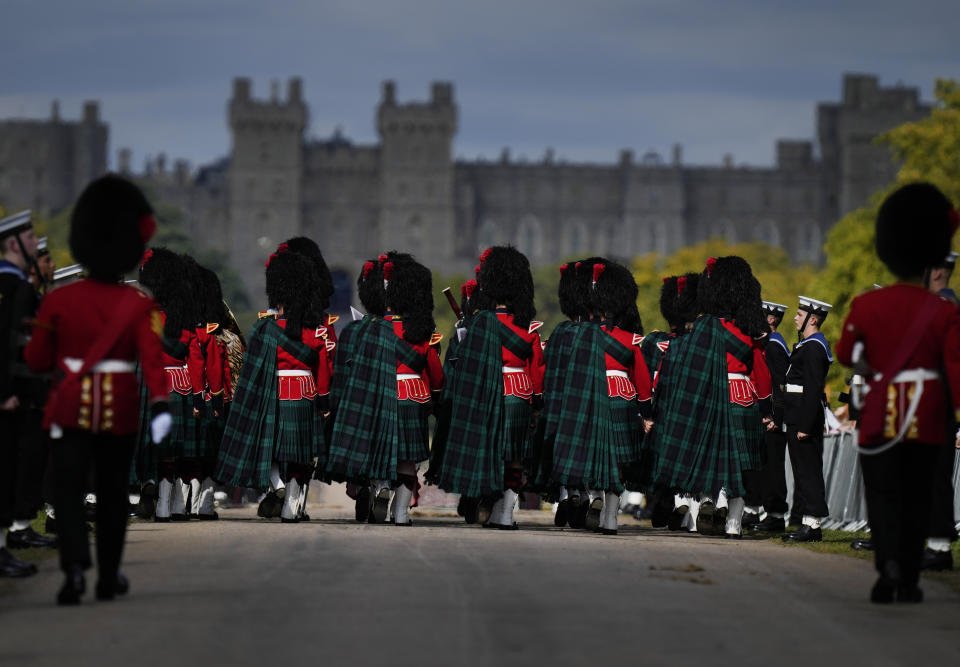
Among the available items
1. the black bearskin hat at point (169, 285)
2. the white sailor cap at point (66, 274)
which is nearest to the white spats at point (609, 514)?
the black bearskin hat at point (169, 285)

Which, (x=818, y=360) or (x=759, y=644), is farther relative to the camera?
(x=818, y=360)

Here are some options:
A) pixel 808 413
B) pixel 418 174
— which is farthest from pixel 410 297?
pixel 418 174

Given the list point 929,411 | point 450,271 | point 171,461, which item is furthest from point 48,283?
point 450,271

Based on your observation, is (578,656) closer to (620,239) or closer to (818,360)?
(818,360)

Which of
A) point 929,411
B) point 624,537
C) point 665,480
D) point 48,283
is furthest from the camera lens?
point 665,480

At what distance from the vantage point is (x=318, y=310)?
14.5 metres

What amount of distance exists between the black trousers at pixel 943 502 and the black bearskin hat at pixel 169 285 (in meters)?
6.08

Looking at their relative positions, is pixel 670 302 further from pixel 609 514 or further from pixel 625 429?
pixel 609 514

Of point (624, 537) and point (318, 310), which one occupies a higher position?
point (318, 310)

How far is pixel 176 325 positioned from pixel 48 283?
12.8 feet

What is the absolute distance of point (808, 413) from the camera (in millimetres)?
14125

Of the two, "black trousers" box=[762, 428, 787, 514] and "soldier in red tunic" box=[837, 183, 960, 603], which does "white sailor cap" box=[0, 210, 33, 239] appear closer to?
"soldier in red tunic" box=[837, 183, 960, 603]

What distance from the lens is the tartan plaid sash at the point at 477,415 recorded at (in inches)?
542

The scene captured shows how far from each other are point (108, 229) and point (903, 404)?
360 cm
